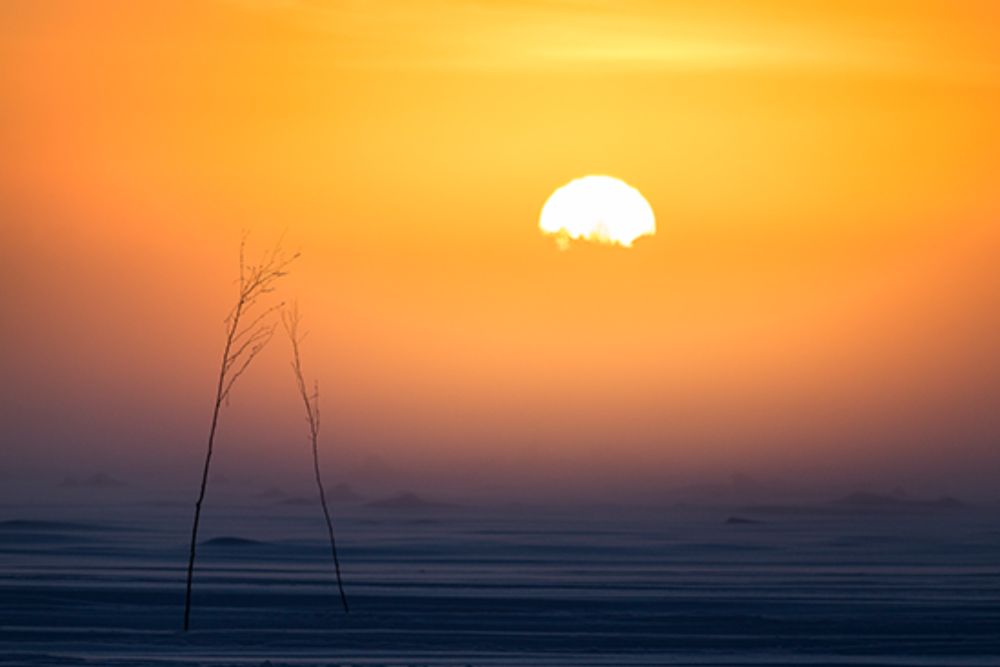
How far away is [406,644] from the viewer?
19406 mm

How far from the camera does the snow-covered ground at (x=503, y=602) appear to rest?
18609mm

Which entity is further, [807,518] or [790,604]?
[807,518]

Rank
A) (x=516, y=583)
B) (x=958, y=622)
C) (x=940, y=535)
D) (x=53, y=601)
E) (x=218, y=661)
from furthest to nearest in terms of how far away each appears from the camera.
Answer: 1. (x=940, y=535)
2. (x=516, y=583)
3. (x=53, y=601)
4. (x=958, y=622)
5. (x=218, y=661)

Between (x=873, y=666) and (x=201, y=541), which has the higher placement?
(x=201, y=541)

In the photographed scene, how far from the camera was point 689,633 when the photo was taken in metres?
21.4

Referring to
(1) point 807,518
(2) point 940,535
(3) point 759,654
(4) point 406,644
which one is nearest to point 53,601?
(4) point 406,644

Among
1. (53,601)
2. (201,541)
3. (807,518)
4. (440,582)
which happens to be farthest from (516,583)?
(807,518)

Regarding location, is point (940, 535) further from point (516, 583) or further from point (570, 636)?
point (570, 636)

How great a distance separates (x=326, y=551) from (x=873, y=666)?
30981 mm

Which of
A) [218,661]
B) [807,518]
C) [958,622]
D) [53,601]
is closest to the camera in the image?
[218,661]

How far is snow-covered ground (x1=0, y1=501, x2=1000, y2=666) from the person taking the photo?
18609mm

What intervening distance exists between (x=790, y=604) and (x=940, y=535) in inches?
1505

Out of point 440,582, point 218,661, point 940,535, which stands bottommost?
point 218,661

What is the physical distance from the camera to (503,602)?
86.7 feet
